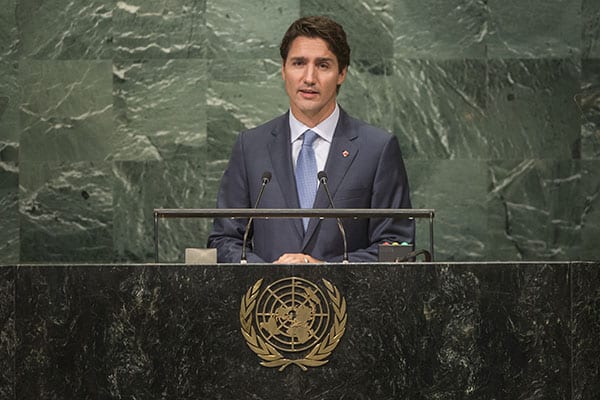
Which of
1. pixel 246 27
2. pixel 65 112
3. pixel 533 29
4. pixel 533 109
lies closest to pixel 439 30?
pixel 533 29

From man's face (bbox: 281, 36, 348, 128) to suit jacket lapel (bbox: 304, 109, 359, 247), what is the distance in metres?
0.11

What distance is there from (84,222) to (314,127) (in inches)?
92.7

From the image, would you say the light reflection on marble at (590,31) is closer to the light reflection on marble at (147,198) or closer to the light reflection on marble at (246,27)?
the light reflection on marble at (246,27)

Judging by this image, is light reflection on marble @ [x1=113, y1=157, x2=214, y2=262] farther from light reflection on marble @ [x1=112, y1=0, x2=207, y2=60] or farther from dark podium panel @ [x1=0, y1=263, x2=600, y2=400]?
dark podium panel @ [x1=0, y1=263, x2=600, y2=400]

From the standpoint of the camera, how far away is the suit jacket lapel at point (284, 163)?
461 centimetres

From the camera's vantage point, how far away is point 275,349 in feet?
11.0

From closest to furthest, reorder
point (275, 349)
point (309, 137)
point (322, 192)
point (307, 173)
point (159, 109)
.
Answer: point (275, 349), point (322, 192), point (307, 173), point (309, 137), point (159, 109)

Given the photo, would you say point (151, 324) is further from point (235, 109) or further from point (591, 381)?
point (235, 109)

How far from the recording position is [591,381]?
3344mm

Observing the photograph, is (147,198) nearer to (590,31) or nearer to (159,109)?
(159,109)

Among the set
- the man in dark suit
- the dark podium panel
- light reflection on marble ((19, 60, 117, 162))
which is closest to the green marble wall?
light reflection on marble ((19, 60, 117, 162))

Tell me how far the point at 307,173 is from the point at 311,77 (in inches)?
16.1

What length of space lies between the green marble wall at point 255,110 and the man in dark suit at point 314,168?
6.05ft

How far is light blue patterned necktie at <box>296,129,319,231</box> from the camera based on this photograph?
4652 millimetres
